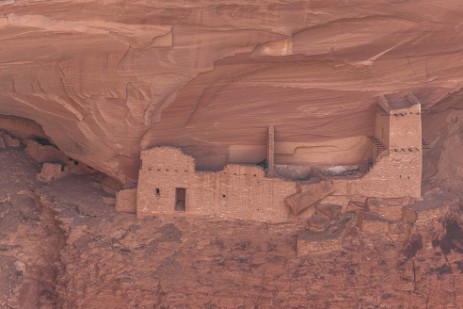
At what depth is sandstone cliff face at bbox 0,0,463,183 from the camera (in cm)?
821

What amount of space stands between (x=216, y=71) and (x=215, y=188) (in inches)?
63.9

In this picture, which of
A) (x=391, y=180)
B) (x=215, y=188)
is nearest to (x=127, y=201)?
(x=215, y=188)

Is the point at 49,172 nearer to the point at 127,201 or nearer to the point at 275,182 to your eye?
the point at 127,201

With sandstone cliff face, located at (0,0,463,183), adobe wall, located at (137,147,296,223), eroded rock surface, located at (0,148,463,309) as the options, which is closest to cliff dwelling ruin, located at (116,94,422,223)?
adobe wall, located at (137,147,296,223)

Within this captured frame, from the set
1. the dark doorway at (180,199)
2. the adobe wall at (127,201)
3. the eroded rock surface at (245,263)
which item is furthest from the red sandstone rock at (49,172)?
the dark doorway at (180,199)

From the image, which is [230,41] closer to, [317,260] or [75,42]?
[75,42]

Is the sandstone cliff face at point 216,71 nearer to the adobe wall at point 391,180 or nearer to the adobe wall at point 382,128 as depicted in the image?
the adobe wall at point 382,128

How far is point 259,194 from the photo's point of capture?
31.7ft

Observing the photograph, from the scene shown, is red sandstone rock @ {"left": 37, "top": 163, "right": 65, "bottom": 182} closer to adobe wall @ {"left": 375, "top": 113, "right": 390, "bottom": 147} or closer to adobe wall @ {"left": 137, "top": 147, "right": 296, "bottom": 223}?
adobe wall @ {"left": 137, "top": 147, "right": 296, "bottom": 223}

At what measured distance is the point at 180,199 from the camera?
33.3ft

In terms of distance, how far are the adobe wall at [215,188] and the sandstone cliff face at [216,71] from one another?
0.40 m

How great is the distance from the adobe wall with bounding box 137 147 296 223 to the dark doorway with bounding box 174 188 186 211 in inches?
5.0

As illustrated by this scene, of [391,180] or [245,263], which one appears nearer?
[245,263]

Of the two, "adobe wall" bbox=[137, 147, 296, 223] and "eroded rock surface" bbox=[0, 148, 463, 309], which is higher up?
"adobe wall" bbox=[137, 147, 296, 223]
